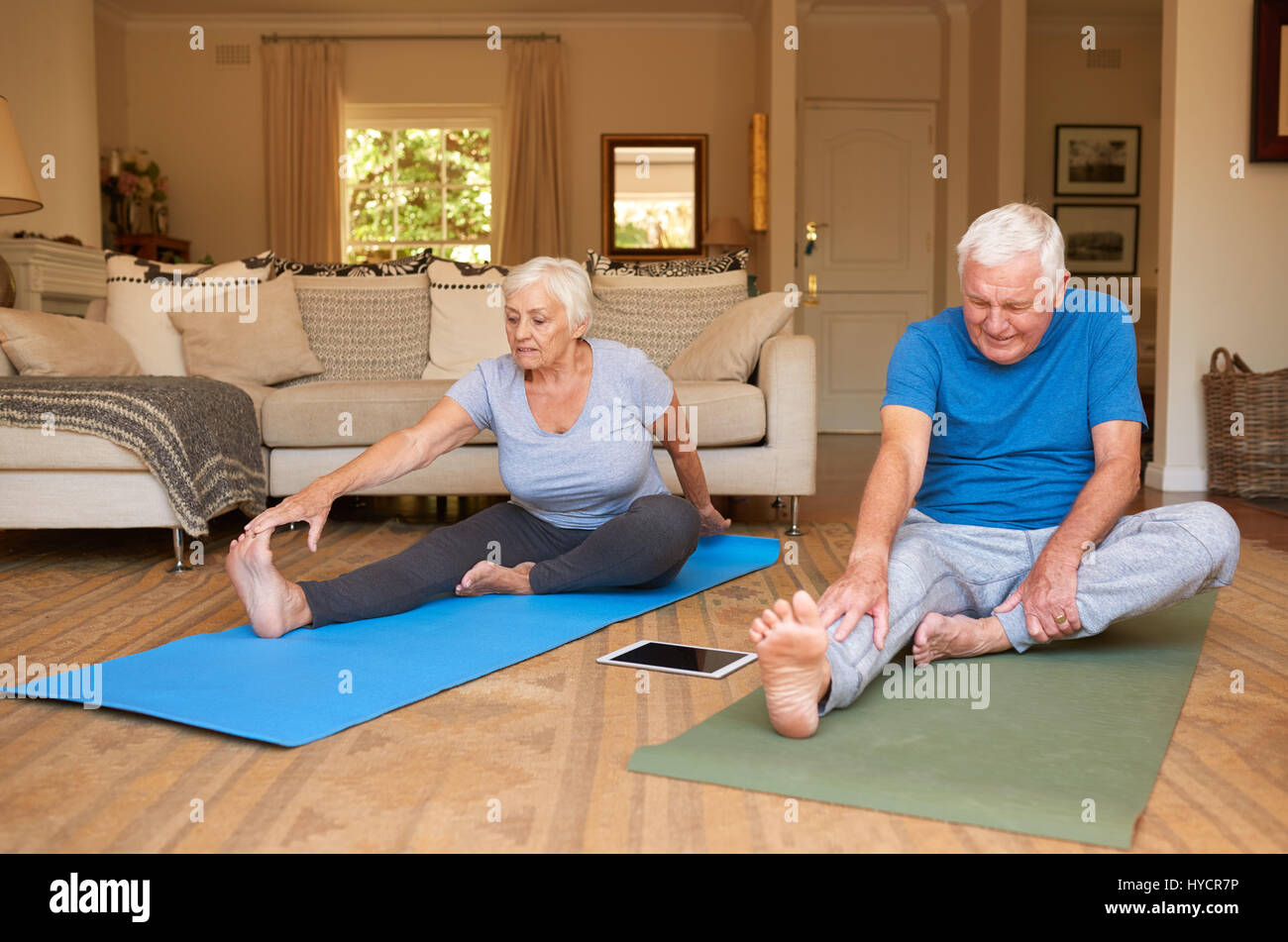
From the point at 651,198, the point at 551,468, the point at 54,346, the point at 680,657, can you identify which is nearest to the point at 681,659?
the point at 680,657

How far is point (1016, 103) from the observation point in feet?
21.8

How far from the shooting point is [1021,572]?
1861 mm

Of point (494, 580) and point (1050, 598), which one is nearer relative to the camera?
point (1050, 598)

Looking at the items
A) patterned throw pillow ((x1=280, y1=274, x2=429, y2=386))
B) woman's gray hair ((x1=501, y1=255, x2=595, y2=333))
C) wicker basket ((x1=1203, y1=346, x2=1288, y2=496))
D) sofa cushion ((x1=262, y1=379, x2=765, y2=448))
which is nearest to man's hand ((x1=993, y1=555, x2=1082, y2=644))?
woman's gray hair ((x1=501, y1=255, x2=595, y2=333))

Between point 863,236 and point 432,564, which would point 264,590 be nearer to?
point 432,564

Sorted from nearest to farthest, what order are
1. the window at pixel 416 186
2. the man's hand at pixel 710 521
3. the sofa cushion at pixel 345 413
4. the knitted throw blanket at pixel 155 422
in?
the man's hand at pixel 710 521
the knitted throw blanket at pixel 155 422
the sofa cushion at pixel 345 413
the window at pixel 416 186

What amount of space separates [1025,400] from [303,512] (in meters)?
1.21

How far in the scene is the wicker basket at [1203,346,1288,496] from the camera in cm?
422

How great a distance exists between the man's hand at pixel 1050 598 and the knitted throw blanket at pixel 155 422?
77.4 inches

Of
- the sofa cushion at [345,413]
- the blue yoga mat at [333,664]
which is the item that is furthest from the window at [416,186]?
the blue yoga mat at [333,664]

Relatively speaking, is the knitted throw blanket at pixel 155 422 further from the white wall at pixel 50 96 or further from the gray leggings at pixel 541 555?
the white wall at pixel 50 96

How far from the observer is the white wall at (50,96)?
5.81 meters

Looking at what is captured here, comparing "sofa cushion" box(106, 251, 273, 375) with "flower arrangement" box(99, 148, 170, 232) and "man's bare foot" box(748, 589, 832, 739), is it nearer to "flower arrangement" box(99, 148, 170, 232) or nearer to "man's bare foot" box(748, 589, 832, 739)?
"man's bare foot" box(748, 589, 832, 739)
